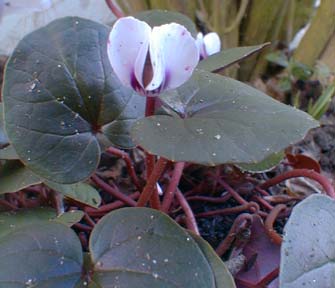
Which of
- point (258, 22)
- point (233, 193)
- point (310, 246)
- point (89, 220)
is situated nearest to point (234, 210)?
point (233, 193)

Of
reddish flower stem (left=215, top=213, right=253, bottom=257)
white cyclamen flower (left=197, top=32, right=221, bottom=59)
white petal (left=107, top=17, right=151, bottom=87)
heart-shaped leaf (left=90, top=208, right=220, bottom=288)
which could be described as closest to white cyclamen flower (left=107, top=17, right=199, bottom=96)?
white petal (left=107, top=17, right=151, bottom=87)

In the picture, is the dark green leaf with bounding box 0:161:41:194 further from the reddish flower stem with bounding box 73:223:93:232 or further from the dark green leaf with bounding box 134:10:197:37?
the dark green leaf with bounding box 134:10:197:37

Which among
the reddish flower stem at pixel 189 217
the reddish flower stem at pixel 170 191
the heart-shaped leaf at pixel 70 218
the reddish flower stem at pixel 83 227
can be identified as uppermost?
the heart-shaped leaf at pixel 70 218

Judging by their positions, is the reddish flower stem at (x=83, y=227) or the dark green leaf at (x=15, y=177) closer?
the dark green leaf at (x=15, y=177)

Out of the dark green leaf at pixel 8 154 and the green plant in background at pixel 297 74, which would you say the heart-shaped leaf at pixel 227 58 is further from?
the green plant in background at pixel 297 74

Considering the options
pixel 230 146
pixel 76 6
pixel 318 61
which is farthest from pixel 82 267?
pixel 76 6

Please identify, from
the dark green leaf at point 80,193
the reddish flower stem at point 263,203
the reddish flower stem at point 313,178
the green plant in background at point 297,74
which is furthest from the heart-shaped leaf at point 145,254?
the green plant in background at point 297,74

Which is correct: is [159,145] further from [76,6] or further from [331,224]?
[76,6]

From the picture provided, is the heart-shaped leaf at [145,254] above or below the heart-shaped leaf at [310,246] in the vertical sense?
below
